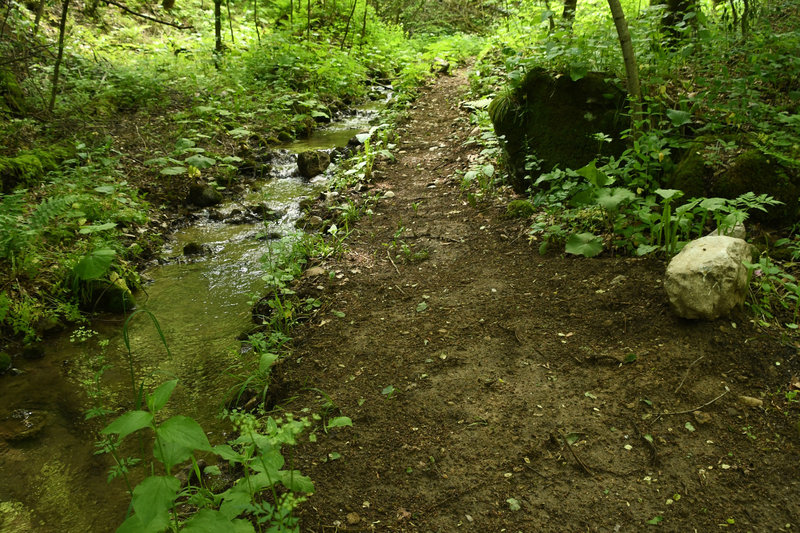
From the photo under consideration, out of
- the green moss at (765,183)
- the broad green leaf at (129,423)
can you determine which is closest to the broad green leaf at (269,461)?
the broad green leaf at (129,423)

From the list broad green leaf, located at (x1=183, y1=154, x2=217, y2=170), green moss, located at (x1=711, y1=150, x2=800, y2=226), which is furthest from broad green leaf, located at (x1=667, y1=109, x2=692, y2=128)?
broad green leaf, located at (x1=183, y1=154, x2=217, y2=170)

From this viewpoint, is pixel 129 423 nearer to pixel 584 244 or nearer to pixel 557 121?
pixel 584 244

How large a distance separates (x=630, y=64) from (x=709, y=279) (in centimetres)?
222

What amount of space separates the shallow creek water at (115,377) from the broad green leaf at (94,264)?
0.48 metres

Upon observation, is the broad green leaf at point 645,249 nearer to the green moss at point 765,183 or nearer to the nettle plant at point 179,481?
the green moss at point 765,183

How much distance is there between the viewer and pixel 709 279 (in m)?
2.83

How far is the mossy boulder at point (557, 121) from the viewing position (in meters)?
4.51

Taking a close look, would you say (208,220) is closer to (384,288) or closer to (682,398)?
(384,288)

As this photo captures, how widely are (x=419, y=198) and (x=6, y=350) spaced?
4579 mm

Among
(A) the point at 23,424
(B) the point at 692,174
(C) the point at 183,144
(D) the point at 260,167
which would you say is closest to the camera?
(A) the point at 23,424

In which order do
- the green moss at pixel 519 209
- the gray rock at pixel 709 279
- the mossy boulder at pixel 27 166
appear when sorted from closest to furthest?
the gray rock at pixel 709 279 < the green moss at pixel 519 209 < the mossy boulder at pixel 27 166

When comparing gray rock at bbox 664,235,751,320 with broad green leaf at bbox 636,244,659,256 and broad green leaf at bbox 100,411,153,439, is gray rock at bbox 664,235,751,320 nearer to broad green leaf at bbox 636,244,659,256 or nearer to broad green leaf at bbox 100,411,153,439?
broad green leaf at bbox 636,244,659,256

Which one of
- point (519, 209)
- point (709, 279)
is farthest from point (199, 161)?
point (709, 279)

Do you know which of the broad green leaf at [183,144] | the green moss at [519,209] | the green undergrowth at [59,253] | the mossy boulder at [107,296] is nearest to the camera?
the green undergrowth at [59,253]
